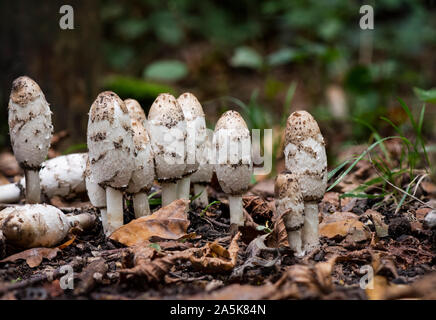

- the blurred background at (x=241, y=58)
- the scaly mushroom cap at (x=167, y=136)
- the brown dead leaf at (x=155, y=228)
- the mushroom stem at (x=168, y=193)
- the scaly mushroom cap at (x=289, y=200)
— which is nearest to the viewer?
the scaly mushroom cap at (x=289, y=200)

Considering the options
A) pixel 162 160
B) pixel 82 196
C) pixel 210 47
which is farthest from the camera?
pixel 210 47

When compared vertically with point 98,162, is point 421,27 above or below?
above

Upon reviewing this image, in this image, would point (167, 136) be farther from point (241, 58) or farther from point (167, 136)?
point (241, 58)

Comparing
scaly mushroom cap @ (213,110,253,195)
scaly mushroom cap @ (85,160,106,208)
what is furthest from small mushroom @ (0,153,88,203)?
scaly mushroom cap @ (213,110,253,195)

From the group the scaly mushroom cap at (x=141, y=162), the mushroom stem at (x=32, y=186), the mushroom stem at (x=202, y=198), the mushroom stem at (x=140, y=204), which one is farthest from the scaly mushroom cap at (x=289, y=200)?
the mushroom stem at (x=32, y=186)

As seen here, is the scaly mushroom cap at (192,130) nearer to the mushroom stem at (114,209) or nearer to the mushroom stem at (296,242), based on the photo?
the mushroom stem at (114,209)

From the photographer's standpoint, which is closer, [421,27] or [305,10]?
[305,10]
